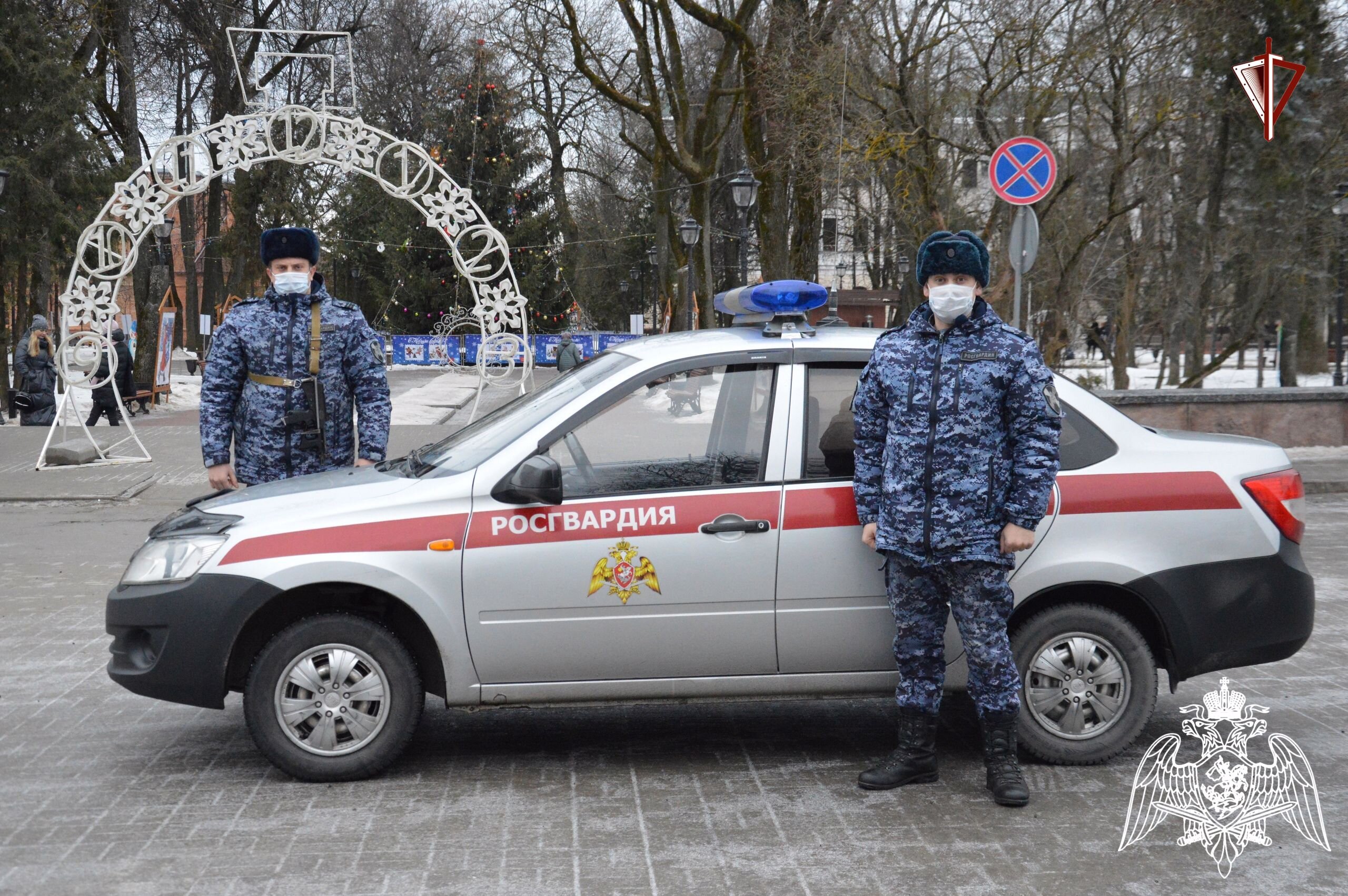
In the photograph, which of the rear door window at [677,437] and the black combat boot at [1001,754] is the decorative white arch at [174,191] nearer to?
the rear door window at [677,437]

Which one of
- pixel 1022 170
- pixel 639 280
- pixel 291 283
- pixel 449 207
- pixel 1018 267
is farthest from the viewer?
pixel 639 280

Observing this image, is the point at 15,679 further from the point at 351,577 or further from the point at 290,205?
the point at 290,205

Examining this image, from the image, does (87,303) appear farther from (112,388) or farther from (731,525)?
(731,525)

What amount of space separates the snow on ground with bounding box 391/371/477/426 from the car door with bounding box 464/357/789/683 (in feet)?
60.7

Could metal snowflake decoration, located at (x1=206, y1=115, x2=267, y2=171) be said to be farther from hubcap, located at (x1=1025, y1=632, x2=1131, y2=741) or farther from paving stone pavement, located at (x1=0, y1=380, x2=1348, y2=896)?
hubcap, located at (x1=1025, y1=632, x2=1131, y2=741)

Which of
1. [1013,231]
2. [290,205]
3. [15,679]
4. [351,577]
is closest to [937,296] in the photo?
[351,577]

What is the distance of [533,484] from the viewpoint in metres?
4.68

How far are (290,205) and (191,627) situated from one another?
40177 mm

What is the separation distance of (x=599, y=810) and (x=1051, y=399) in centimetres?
208

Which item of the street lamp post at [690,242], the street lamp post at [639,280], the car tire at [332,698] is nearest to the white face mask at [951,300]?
the car tire at [332,698]

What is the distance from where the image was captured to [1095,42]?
17.8 meters

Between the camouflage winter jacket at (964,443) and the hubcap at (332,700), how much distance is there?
1.84m

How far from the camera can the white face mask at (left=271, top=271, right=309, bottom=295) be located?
19.2ft

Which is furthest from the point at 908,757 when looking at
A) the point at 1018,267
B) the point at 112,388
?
the point at 112,388
